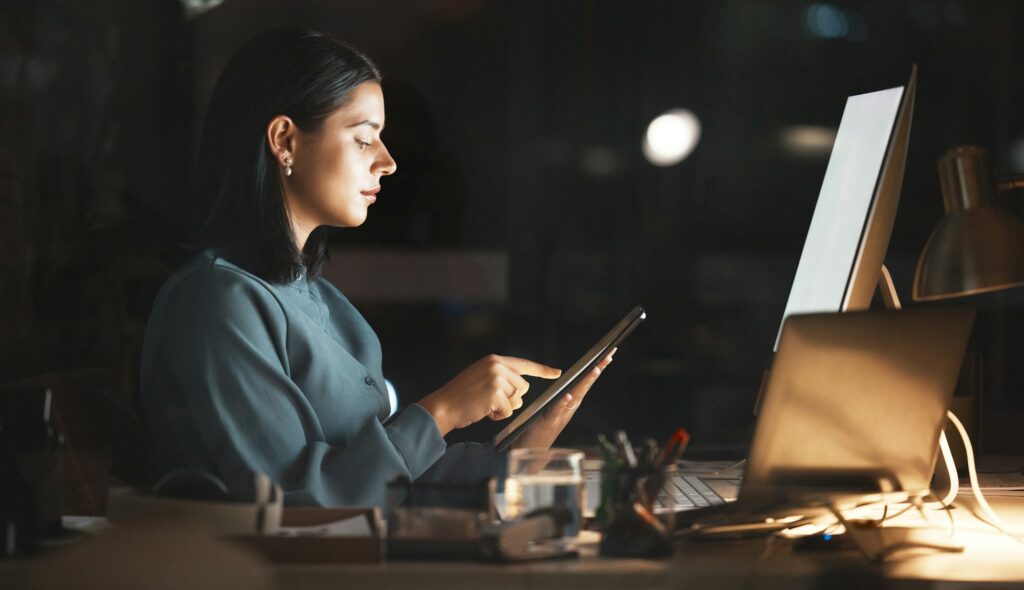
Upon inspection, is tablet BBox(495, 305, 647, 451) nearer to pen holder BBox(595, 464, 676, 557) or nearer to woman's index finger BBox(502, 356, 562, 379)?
woman's index finger BBox(502, 356, 562, 379)

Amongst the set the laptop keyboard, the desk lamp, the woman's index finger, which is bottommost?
the laptop keyboard

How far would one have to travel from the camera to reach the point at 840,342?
105 cm

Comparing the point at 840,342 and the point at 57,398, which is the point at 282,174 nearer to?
the point at 57,398

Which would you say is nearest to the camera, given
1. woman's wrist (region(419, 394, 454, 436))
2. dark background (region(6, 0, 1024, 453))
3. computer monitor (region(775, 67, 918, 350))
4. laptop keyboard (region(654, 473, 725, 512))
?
computer monitor (region(775, 67, 918, 350))

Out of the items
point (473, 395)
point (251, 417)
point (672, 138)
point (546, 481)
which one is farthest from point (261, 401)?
point (672, 138)

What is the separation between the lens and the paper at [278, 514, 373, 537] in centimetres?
98

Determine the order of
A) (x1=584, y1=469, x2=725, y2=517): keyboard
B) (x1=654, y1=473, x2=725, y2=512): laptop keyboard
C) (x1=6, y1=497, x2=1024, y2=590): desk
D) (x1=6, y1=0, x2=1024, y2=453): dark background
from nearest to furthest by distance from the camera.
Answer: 1. (x1=6, y1=497, x2=1024, y2=590): desk
2. (x1=584, y1=469, x2=725, y2=517): keyboard
3. (x1=654, y1=473, x2=725, y2=512): laptop keyboard
4. (x1=6, y1=0, x2=1024, y2=453): dark background

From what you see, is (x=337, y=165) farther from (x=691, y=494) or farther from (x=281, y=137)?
(x=691, y=494)

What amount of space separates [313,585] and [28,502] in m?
0.28

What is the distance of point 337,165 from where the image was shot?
1700 mm

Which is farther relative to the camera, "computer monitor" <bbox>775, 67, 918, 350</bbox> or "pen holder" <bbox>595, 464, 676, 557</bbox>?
"computer monitor" <bbox>775, 67, 918, 350</bbox>

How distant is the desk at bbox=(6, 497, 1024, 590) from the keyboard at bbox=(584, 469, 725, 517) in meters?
0.05

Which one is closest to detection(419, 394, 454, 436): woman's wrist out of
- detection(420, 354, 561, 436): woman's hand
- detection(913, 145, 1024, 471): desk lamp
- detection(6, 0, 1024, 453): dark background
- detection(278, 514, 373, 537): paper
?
detection(420, 354, 561, 436): woman's hand

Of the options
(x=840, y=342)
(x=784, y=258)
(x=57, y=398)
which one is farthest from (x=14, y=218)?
(x=840, y=342)
